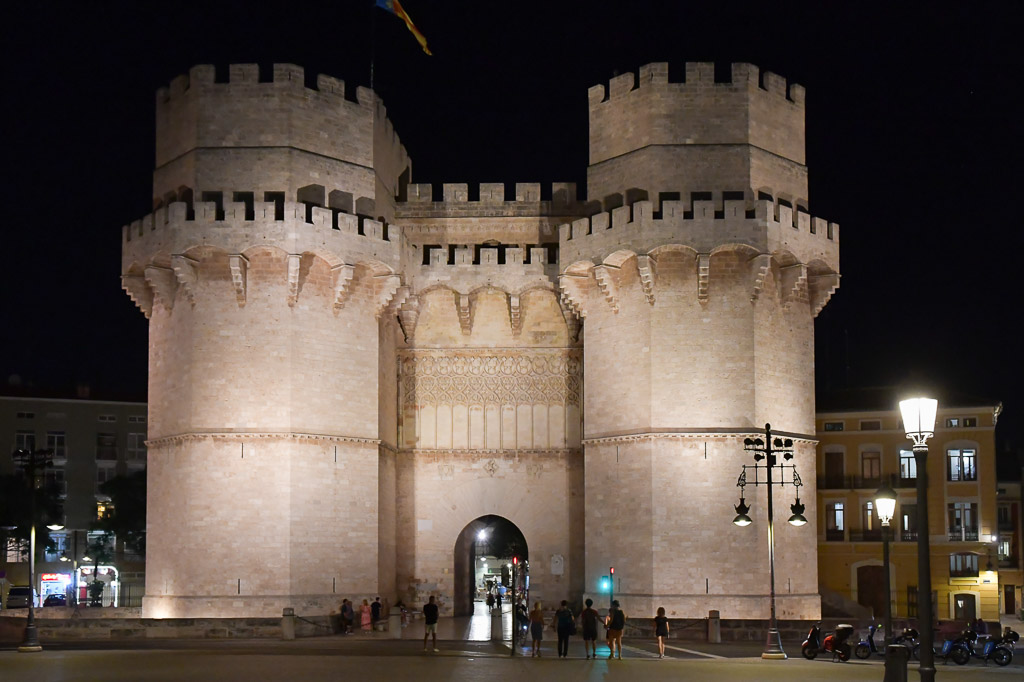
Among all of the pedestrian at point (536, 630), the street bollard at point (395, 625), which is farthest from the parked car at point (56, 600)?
the pedestrian at point (536, 630)

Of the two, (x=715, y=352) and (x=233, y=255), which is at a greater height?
(x=233, y=255)

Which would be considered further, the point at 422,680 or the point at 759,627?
the point at 759,627

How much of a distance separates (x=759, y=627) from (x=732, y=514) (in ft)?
8.82

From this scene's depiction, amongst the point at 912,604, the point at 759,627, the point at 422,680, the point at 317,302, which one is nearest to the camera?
the point at 422,680

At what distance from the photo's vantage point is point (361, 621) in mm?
30344

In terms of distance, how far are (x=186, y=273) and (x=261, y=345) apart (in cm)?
240

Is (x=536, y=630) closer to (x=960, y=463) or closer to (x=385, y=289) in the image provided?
(x=385, y=289)

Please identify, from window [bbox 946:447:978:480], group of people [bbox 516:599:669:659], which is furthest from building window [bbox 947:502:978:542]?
group of people [bbox 516:599:669:659]

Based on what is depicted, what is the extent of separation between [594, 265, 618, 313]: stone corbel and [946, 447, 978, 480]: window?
51.6 feet

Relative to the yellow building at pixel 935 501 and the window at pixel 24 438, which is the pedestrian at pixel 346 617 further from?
the window at pixel 24 438

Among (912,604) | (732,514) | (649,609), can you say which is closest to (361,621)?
(649,609)

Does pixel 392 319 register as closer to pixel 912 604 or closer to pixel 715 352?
pixel 715 352

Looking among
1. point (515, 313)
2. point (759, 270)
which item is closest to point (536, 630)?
point (759, 270)

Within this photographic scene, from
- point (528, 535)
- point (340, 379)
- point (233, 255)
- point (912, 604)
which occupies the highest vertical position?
point (233, 255)
